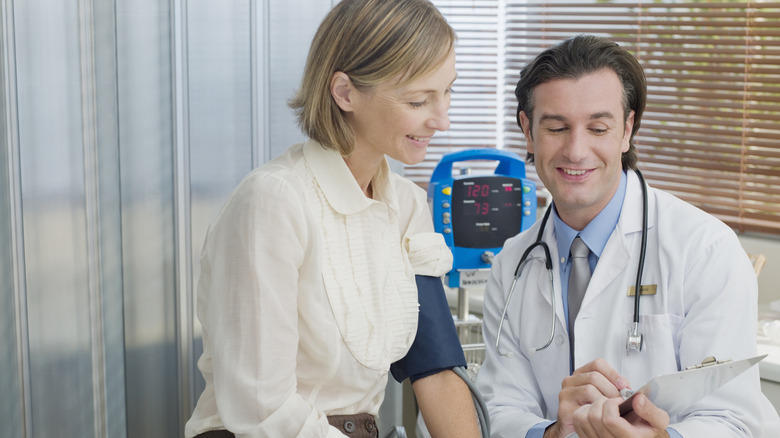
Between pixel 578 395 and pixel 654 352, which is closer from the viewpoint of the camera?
pixel 578 395

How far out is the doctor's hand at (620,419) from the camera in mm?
1188

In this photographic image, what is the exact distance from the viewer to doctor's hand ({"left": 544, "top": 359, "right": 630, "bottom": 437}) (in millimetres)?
1292

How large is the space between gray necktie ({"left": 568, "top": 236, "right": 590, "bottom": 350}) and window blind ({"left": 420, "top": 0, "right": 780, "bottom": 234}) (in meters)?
1.20

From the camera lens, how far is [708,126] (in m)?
2.64

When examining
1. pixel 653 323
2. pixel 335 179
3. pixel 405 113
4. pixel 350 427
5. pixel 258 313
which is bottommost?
pixel 350 427

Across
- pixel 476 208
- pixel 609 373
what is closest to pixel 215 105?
pixel 476 208

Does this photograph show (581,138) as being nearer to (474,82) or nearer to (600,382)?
(600,382)

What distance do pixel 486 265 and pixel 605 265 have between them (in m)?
0.62

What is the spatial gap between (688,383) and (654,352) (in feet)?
1.29

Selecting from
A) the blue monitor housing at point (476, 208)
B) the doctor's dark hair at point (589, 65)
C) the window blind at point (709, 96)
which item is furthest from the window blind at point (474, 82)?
the doctor's dark hair at point (589, 65)

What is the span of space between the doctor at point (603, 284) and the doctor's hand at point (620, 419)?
41mm

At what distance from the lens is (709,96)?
262 centimetres

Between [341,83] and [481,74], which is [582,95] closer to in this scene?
[341,83]

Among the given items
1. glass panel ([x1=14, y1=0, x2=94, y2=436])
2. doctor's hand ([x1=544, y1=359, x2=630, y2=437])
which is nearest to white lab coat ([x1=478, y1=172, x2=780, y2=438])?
doctor's hand ([x1=544, y1=359, x2=630, y2=437])
